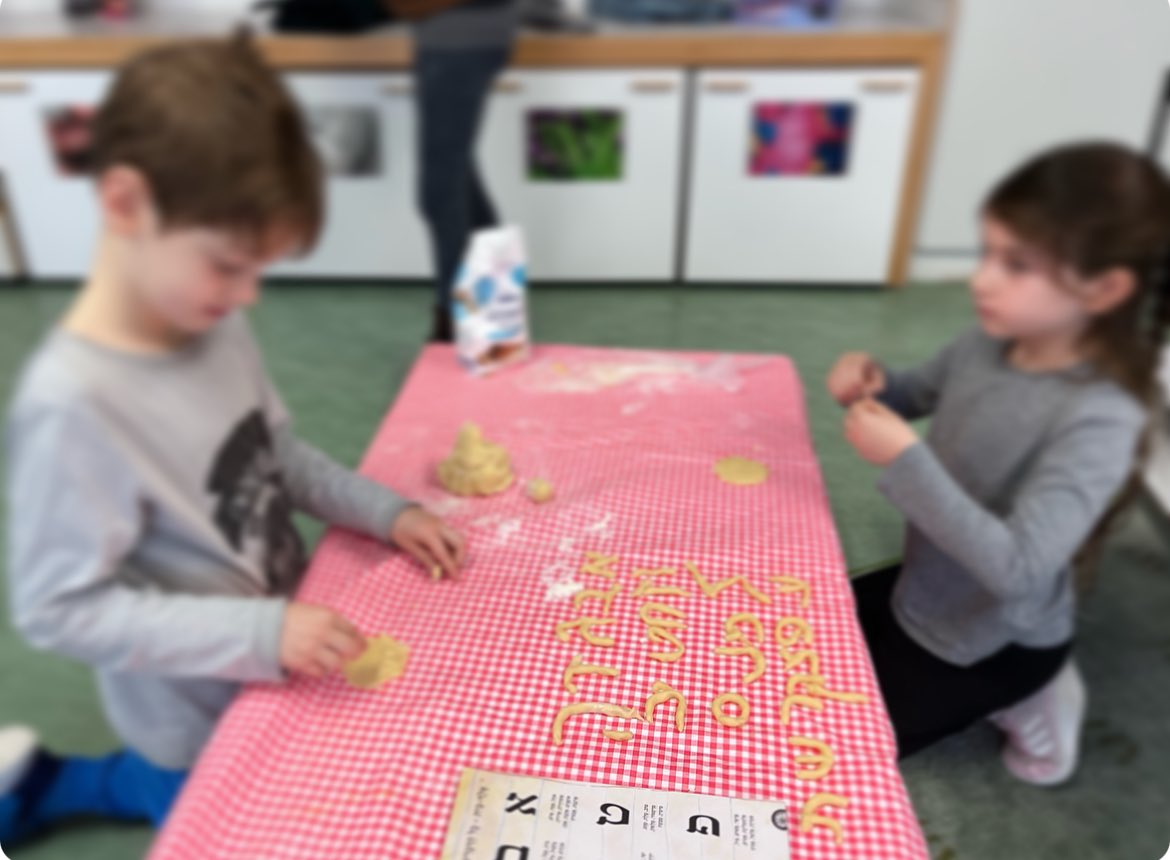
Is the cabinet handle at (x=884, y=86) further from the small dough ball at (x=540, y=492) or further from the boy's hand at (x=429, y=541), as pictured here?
the boy's hand at (x=429, y=541)

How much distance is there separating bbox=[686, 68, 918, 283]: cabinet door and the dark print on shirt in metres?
1.46

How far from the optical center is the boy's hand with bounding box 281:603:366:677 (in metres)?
0.66

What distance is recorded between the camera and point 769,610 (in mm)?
775

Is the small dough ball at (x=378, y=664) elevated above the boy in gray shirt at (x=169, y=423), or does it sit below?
below

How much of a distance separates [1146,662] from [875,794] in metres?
0.76

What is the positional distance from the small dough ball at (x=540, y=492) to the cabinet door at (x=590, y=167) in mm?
1288

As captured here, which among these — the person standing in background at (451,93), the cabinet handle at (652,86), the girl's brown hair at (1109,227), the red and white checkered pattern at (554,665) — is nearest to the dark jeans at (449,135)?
the person standing in background at (451,93)

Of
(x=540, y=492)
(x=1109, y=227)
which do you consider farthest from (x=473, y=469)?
(x=1109, y=227)

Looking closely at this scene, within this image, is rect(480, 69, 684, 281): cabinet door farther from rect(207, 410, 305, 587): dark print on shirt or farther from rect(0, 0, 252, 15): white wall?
rect(207, 410, 305, 587): dark print on shirt

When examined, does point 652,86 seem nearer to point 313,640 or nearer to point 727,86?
point 727,86

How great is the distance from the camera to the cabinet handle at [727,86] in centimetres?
195

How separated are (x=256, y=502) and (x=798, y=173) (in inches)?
62.7

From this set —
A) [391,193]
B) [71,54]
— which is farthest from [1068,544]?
[71,54]

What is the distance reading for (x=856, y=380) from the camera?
101cm
